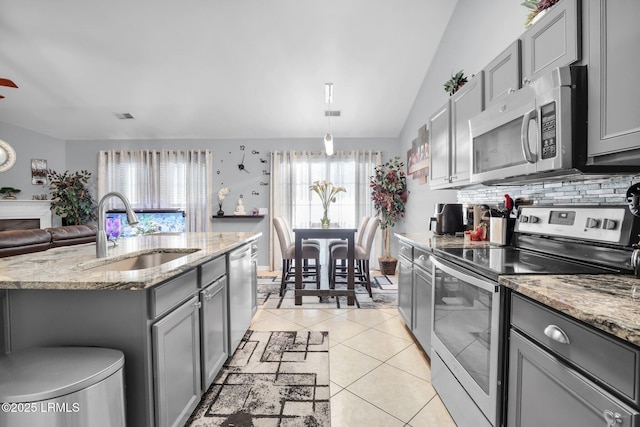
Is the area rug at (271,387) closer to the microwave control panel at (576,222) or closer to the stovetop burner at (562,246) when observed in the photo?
the stovetop burner at (562,246)

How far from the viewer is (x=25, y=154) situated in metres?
5.16

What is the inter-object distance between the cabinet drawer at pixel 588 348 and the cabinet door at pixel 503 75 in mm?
1246

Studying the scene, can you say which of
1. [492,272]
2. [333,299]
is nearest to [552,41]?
[492,272]

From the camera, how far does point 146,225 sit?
5.57 metres

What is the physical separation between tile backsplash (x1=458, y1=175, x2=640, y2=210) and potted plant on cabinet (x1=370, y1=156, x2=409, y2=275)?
2.54 meters

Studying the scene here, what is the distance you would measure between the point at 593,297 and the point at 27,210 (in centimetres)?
704

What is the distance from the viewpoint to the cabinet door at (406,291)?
256 centimetres

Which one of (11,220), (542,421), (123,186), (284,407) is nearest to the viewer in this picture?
(542,421)

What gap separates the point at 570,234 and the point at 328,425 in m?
1.55

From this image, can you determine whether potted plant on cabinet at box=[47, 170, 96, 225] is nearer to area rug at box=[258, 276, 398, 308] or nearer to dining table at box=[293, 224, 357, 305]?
area rug at box=[258, 276, 398, 308]

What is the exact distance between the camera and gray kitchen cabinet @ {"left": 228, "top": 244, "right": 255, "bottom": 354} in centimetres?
222

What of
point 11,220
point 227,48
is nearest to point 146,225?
point 11,220

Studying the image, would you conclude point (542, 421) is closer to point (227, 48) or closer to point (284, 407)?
point (284, 407)

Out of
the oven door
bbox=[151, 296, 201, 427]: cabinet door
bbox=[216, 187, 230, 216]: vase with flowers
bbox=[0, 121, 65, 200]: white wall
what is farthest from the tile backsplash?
bbox=[0, 121, 65, 200]: white wall
